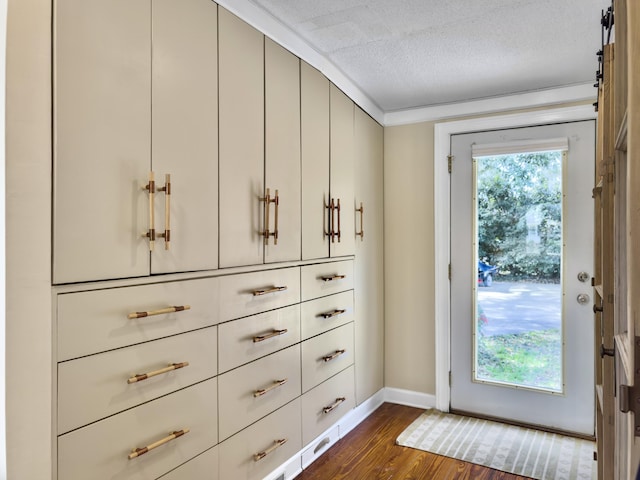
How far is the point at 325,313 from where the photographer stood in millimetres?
2648

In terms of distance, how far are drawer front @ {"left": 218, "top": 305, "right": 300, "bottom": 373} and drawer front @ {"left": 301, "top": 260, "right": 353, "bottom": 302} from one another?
0.16 meters

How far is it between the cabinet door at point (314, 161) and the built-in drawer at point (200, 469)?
1.08 meters

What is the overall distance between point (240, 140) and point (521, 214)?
6.94 feet

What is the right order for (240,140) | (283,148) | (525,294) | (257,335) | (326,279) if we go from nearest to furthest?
(240,140)
(257,335)
(283,148)
(326,279)
(525,294)

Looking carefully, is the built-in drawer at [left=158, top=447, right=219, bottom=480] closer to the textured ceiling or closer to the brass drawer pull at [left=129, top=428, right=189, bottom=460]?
the brass drawer pull at [left=129, top=428, right=189, bottom=460]

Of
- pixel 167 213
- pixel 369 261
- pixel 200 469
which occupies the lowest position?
pixel 200 469

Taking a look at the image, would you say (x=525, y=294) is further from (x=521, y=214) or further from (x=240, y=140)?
(x=240, y=140)

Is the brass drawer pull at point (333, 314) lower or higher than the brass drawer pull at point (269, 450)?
higher

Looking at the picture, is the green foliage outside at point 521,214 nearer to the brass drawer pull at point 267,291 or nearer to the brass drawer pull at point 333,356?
the brass drawer pull at point 333,356

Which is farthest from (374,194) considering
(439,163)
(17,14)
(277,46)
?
(17,14)

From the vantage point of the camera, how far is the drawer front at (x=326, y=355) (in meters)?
2.46

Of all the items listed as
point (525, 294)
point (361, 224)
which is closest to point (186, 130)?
point (361, 224)

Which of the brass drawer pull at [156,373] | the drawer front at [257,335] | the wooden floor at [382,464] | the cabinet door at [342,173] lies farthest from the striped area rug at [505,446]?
the brass drawer pull at [156,373]

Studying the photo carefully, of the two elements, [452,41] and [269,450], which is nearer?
[269,450]
